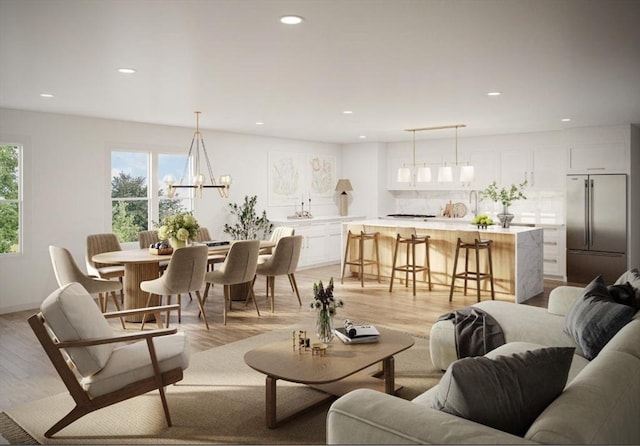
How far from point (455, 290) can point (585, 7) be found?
530cm

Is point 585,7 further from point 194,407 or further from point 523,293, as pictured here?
point 523,293

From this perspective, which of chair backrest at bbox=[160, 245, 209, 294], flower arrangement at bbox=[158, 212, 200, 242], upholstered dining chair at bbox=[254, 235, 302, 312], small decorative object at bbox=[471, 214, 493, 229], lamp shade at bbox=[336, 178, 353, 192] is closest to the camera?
chair backrest at bbox=[160, 245, 209, 294]

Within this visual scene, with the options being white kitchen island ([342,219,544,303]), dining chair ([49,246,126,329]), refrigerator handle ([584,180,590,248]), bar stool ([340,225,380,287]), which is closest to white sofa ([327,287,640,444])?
dining chair ([49,246,126,329])

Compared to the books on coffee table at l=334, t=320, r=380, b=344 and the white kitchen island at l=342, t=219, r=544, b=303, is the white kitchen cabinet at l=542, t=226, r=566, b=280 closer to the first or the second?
the white kitchen island at l=342, t=219, r=544, b=303

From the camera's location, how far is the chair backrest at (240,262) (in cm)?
578

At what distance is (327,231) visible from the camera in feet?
33.3

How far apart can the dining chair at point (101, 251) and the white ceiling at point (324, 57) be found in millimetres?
1565

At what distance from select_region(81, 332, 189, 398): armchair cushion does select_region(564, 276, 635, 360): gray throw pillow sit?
245cm

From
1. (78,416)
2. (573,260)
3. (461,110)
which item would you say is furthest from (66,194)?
(573,260)

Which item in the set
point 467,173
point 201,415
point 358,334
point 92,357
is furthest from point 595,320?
point 467,173

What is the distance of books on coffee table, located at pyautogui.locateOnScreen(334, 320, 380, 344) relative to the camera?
145 inches

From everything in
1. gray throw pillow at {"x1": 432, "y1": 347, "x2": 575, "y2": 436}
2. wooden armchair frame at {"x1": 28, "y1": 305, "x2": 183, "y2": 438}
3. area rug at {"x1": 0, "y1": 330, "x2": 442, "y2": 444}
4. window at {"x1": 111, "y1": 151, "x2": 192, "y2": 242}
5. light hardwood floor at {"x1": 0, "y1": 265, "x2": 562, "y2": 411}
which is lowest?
area rug at {"x1": 0, "y1": 330, "x2": 442, "y2": 444}

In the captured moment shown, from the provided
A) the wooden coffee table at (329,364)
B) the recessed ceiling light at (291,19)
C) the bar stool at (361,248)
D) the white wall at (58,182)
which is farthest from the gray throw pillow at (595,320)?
the white wall at (58,182)

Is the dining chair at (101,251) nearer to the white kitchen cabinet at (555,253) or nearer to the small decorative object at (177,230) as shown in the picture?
the small decorative object at (177,230)
